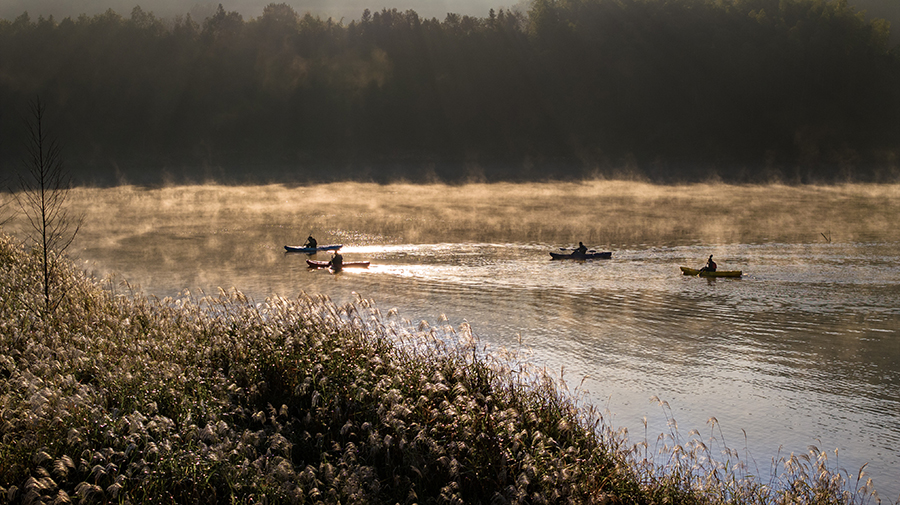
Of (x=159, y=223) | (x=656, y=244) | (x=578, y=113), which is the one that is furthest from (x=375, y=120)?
(x=656, y=244)

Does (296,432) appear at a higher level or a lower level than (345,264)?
higher

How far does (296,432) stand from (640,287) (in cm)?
3019

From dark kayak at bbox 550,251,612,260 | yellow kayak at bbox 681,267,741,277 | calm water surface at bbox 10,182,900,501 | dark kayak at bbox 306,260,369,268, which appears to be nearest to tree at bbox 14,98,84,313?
calm water surface at bbox 10,182,900,501

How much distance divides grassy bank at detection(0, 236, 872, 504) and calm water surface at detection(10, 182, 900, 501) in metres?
2.97

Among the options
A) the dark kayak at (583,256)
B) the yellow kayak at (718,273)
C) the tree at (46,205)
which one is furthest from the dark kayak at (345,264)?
the yellow kayak at (718,273)

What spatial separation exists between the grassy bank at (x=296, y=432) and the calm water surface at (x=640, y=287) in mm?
2975

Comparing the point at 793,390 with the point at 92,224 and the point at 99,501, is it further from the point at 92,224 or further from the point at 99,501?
the point at 92,224

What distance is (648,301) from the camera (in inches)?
1380

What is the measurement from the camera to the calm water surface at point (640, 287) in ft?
60.0

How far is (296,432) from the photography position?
1155cm

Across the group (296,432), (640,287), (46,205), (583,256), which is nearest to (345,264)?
(583,256)

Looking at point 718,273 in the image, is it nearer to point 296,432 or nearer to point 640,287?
point 640,287

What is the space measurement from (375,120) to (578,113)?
37.0m

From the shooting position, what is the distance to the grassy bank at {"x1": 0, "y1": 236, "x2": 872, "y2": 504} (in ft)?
30.3
